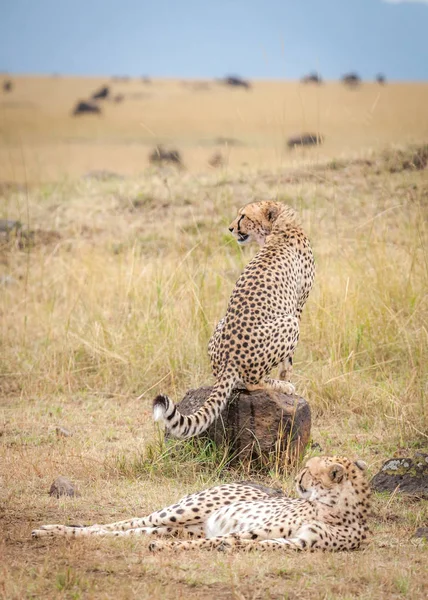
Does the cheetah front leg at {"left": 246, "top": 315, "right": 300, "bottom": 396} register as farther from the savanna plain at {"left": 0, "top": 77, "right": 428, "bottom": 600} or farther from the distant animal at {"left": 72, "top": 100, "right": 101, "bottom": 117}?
the distant animal at {"left": 72, "top": 100, "right": 101, "bottom": 117}

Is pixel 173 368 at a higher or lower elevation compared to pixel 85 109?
lower

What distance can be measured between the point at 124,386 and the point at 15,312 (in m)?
1.78

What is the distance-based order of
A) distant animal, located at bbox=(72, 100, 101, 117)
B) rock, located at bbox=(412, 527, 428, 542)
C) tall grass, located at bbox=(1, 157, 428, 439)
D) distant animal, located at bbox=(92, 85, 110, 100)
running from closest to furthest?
rock, located at bbox=(412, 527, 428, 542) < tall grass, located at bbox=(1, 157, 428, 439) < distant animal, located at bbox=(72, 100, 101, 117) < distant animal, located at bbox=(92, 85, 110, 100)

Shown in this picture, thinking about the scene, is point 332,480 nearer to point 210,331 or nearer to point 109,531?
point 109,531

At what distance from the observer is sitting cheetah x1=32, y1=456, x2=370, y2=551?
12.6 feet

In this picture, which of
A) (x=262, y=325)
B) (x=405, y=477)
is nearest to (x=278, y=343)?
(x=262, y=325)

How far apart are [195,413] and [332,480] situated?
34.2 inches

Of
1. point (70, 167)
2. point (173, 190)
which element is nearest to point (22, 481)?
point (173, 190)

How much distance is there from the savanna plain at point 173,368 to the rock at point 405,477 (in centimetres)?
11

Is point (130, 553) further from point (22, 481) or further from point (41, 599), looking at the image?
point (22, 481)

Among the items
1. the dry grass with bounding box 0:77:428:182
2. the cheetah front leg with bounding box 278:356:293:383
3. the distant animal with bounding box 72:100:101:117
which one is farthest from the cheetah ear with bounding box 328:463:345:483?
the distant animal with bounding box 72:100:101:117

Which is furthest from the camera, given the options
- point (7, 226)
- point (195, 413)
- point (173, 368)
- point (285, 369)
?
point (7, 226)

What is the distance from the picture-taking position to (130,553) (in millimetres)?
3783

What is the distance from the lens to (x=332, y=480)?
395 cm
